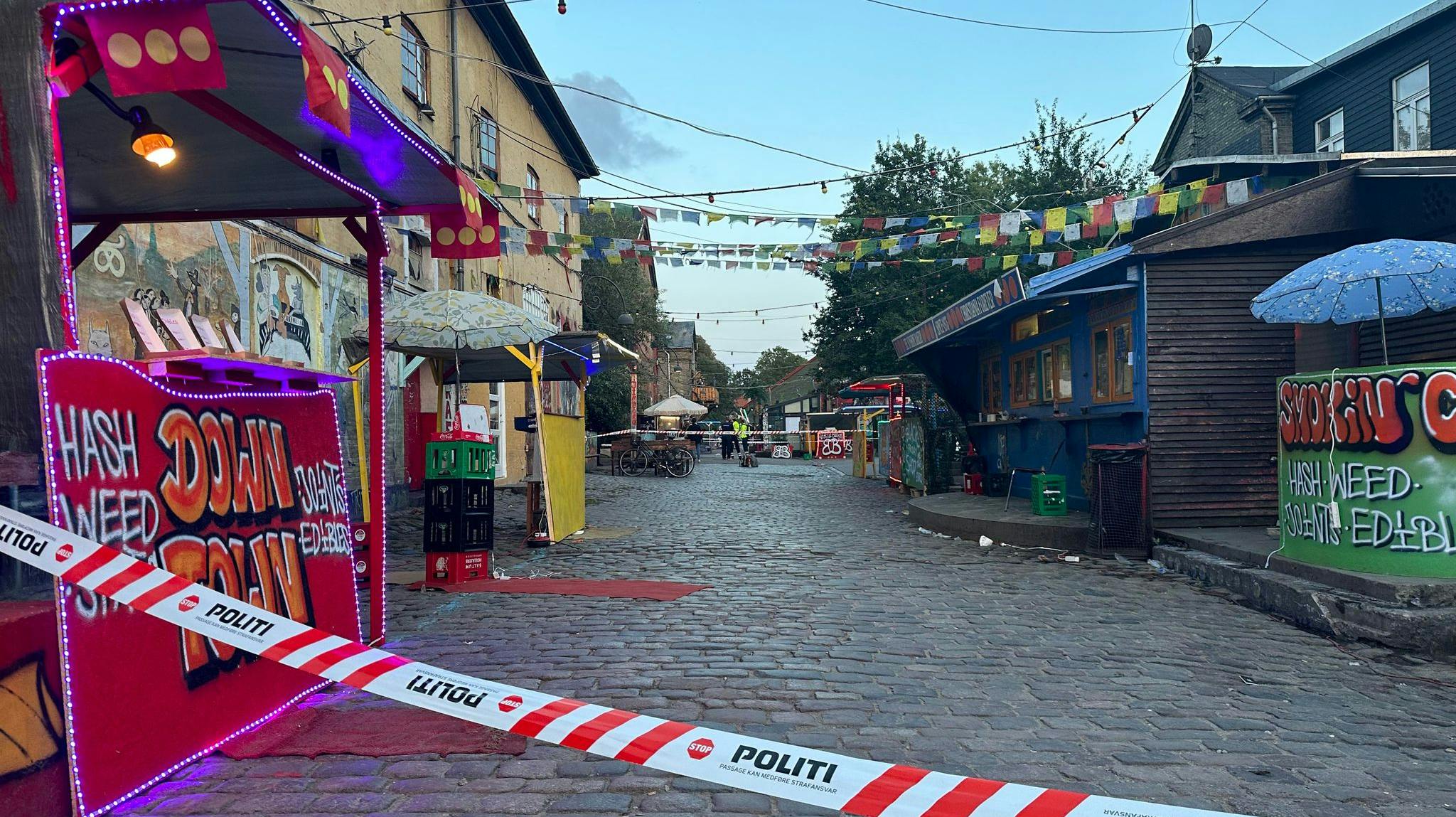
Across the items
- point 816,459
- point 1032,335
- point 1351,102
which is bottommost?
point 816,459

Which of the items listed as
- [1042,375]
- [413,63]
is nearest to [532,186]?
[413,63]

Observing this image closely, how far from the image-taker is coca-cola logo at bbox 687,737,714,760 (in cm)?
252

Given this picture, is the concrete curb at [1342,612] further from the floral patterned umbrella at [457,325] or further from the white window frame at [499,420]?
the white window frame at [499,420]

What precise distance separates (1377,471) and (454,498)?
7.28m

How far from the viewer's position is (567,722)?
8.99ft

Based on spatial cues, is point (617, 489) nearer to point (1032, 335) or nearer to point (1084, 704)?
point (1032, 335)

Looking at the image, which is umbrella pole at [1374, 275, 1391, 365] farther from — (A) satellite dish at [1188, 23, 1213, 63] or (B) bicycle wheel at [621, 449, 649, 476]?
(B) bicycle wheel at [621, 449, 649, 476]

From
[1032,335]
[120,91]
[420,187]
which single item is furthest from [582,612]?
[1032,335]

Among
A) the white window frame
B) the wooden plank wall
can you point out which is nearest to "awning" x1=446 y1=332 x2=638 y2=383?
the white window frame

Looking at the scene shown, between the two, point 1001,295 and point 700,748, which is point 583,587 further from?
point 1001,295

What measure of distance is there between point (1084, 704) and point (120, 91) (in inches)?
192

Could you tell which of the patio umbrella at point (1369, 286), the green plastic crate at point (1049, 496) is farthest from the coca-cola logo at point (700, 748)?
the green plastic crate at point (1049, 496)

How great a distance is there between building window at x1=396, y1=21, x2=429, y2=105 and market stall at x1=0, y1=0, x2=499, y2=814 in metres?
10.4

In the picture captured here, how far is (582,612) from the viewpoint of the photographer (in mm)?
6570
